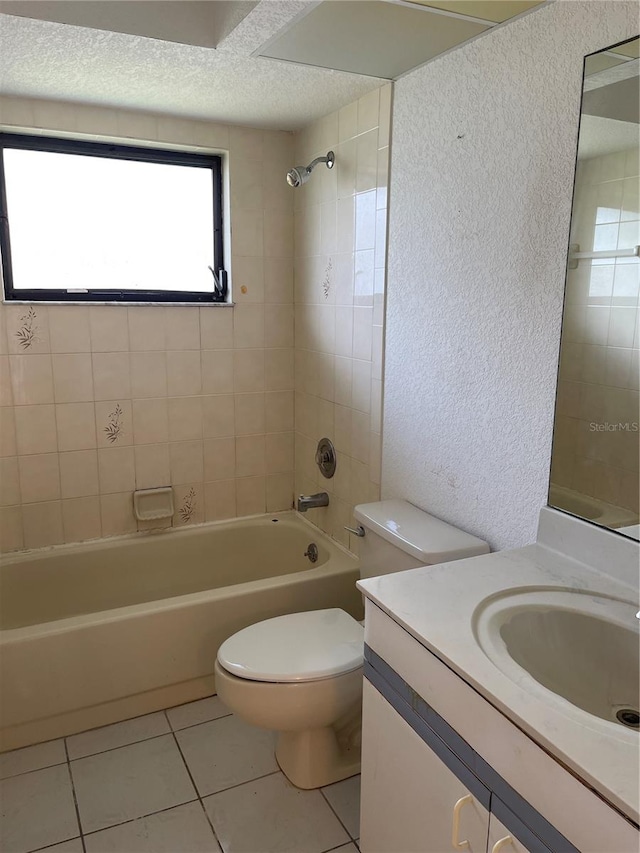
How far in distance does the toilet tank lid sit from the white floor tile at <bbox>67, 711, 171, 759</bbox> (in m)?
1.02

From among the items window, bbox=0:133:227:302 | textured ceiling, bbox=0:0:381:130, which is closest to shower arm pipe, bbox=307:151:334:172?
textured ceiling, bbox=0:0:381:130

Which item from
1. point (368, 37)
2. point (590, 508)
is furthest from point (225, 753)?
point (368, 37)

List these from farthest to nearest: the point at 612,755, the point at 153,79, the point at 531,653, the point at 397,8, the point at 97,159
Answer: the point at 97,159
the point at 153,79
the point at 397,8
the point at 531,653
the point at 612,755

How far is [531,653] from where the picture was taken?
1.27m

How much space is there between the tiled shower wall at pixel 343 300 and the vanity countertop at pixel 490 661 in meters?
0.93

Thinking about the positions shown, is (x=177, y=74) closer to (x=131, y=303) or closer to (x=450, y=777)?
(x=131, y=303)

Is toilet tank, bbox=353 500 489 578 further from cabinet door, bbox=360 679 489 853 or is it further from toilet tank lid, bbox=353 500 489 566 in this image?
cabinet door, bbox=360 679 489 853

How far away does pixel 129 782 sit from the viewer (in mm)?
1928

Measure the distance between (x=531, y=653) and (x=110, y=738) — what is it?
1540 mm

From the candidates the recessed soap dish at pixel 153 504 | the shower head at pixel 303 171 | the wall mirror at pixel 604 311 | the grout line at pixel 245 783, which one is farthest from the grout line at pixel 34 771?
the shower head at pixel 303 171

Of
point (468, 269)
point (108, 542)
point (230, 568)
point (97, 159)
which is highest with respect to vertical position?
point (97, 159)

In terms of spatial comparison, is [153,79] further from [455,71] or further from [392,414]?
[392,414]

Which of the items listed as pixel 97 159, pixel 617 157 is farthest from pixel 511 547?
pixel 97 159

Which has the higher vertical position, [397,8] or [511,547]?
[397,8]
